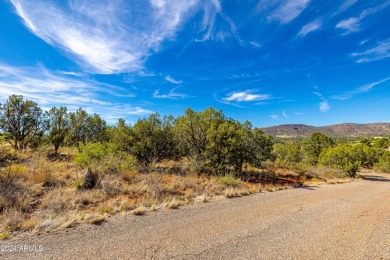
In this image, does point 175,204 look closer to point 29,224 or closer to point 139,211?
point 139,211

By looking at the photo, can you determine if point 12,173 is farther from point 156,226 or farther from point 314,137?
point 314,137

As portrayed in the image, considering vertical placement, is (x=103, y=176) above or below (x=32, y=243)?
above

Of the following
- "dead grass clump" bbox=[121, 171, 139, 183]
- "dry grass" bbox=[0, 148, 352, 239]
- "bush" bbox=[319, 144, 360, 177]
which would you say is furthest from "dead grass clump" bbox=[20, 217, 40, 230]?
"bush" bbox=[319, 144, 360, 177]

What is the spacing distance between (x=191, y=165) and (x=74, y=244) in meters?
10.6

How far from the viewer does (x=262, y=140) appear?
17875mm

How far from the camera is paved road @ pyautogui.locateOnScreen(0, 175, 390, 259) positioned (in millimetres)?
3725

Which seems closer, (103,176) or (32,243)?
(32,243)

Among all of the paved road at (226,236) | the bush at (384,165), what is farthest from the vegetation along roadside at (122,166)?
the bush at (384,165)

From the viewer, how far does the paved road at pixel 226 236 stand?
3.72 m

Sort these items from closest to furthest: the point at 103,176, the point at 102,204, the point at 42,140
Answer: the point at 102,204 → the point at 103,176 → the point at 42,140

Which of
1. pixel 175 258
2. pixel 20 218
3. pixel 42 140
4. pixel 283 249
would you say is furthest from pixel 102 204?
pixel 42 140

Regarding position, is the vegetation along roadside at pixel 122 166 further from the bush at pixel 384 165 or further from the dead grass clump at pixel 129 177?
the bush at pixel 384 165

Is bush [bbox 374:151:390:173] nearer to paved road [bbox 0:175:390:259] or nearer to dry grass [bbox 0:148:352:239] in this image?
dry grass [bbox 0:148:352:239]

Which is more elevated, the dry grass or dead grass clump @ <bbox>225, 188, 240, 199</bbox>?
the dry grass
